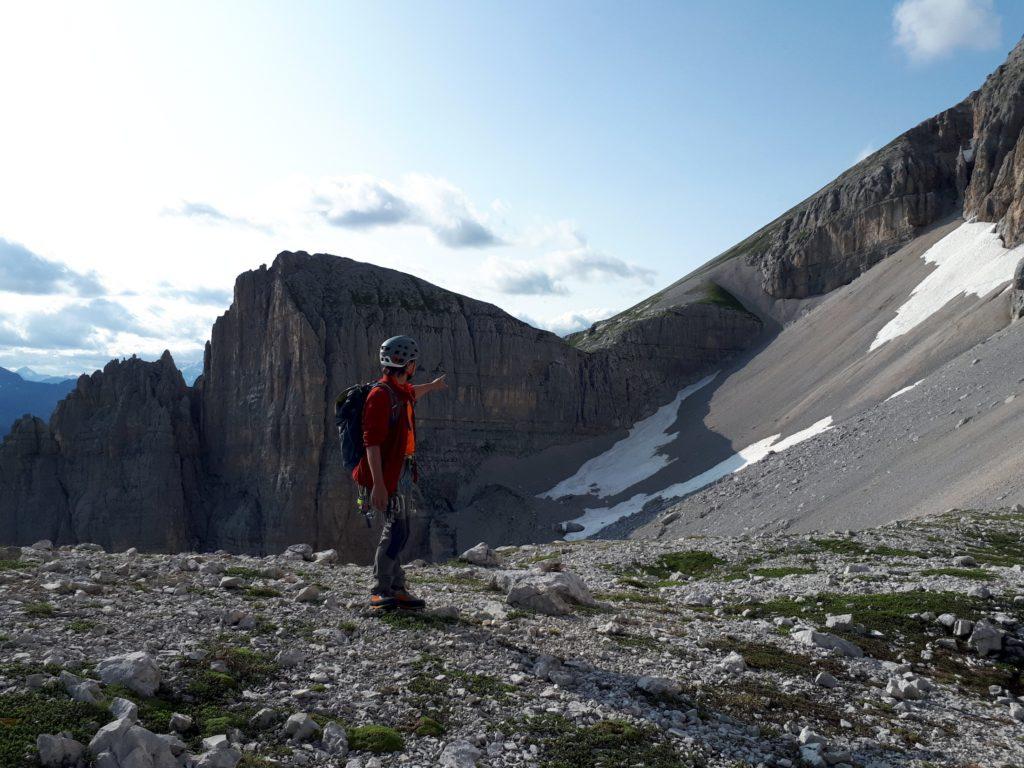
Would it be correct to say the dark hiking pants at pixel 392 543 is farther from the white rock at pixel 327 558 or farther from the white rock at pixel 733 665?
the white rock at pixel 327 558

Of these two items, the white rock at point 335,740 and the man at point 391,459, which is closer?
the white rock at point 335,740

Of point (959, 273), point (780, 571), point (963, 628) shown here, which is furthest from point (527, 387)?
→ point (963, 628)

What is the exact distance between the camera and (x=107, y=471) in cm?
6328

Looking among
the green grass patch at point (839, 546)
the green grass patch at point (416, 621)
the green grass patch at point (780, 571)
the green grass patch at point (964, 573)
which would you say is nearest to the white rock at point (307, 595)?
the green grass patch at point (416, 621)

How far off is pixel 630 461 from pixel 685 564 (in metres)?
55.6

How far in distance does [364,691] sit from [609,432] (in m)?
76.1

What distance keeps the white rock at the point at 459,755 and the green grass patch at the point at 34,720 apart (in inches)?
103

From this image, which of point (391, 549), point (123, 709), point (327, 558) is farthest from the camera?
point (327, 558)

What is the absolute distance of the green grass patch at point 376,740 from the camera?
20.8ft

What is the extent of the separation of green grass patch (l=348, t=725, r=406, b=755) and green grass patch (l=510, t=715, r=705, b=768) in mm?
1062

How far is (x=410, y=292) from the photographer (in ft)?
252

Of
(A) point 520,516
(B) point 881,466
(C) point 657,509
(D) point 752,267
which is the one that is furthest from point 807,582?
(D) point 752,267

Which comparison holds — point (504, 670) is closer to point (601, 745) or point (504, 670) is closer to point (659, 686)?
point (659, 686)

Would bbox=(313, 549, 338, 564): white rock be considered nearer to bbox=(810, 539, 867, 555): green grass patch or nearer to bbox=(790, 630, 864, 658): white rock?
bbox=(790, 630, 864, 658): white rock
